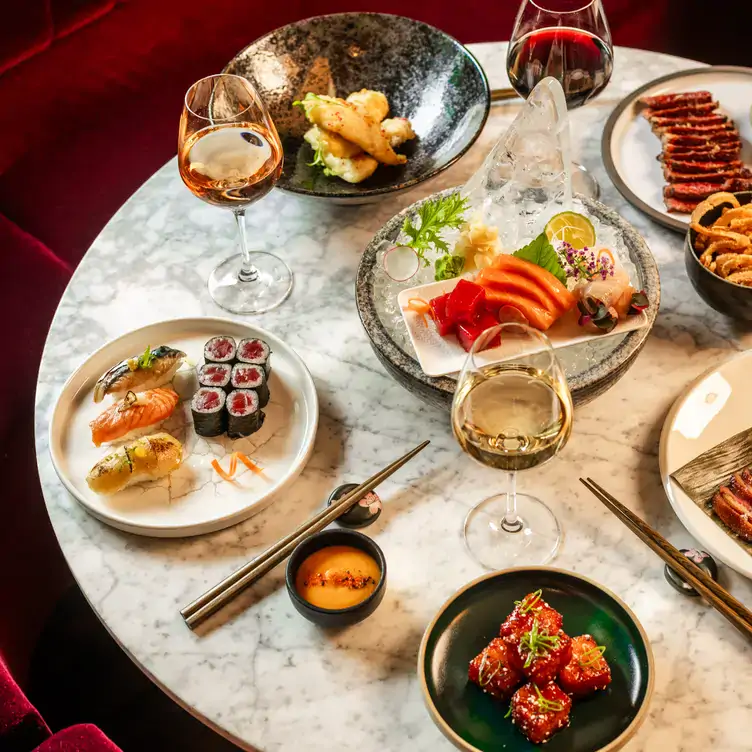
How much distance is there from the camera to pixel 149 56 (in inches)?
114

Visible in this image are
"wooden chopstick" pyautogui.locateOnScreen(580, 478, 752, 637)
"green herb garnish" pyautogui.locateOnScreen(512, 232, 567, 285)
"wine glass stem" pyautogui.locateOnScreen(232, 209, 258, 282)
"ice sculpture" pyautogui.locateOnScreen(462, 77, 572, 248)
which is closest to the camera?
"wooden chopstick" pyautogui.locateOnScreen(580, 478, 752, 637)

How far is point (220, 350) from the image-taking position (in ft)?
5.15

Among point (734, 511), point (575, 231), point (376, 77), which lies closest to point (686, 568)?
point (734, 511)

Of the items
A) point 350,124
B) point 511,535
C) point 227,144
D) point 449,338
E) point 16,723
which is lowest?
point 511,535

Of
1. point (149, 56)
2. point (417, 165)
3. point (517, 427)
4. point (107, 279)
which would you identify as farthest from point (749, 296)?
point (149, 56)

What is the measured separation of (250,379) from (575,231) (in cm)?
61

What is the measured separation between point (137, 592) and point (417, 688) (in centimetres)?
45

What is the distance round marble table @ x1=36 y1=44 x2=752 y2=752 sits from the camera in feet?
4.00

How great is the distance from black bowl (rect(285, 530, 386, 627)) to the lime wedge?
2.07 ft

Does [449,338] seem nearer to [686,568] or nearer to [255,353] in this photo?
[255,353]

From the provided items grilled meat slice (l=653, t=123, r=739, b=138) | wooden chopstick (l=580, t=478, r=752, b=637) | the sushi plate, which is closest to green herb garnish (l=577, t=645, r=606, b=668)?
wooden chopstick (l=580, t=478, r=752, b=637)

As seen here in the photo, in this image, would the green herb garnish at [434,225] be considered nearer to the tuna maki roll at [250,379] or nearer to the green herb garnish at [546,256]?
the green herb garnish at [546,256]

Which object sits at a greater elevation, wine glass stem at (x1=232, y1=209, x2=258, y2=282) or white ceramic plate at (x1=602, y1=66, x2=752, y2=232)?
wine glass stem at (x1=232, y1=209, x2=258, y2=282)

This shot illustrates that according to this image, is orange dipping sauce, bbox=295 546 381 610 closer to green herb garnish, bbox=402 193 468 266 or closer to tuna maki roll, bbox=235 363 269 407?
tuna maki roll, bbox=235 363 269 407
